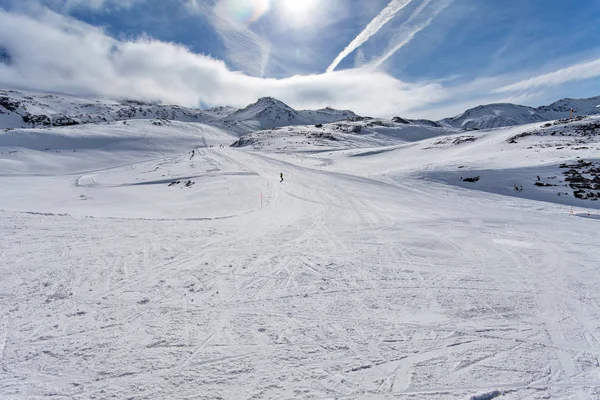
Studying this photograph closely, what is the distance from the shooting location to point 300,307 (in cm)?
607

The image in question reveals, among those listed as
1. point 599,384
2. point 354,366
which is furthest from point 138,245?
point 599,384

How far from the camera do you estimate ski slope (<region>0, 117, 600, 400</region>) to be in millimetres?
4250

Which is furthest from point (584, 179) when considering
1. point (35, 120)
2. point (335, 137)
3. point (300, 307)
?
point (35, 120)

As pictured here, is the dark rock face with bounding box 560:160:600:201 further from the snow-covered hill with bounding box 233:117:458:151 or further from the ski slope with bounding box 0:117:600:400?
the snow-covered hill with bounding box 233:117:458:151

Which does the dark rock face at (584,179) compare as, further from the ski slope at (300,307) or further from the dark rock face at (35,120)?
the dark rock face at (35,120)

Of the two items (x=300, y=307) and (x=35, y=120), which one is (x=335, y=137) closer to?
(x=300, y=307)

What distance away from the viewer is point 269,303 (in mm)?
6211

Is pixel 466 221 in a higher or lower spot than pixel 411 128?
lower

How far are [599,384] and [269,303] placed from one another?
17.9 feet

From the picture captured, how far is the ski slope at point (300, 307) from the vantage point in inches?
167

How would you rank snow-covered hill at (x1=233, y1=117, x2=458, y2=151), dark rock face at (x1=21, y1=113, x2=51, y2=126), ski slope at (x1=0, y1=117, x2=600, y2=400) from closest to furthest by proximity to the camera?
ski slope at (x1=0, y1=117, x2=600, y2=400) → snow-covered hill at (x1=233, y1=117, x2=458, y2=151) → dark rock face at (x1=21, y1=113, x2=51, y2=126)

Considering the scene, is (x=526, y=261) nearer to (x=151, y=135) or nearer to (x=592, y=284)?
(x=592, y=284)

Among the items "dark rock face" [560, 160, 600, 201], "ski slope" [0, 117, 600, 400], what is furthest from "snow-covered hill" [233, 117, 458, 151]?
"ski slope" [0, 117, 600, 400]

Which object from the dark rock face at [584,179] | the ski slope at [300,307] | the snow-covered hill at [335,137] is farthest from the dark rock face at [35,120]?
the dark rock face at [584,179]
